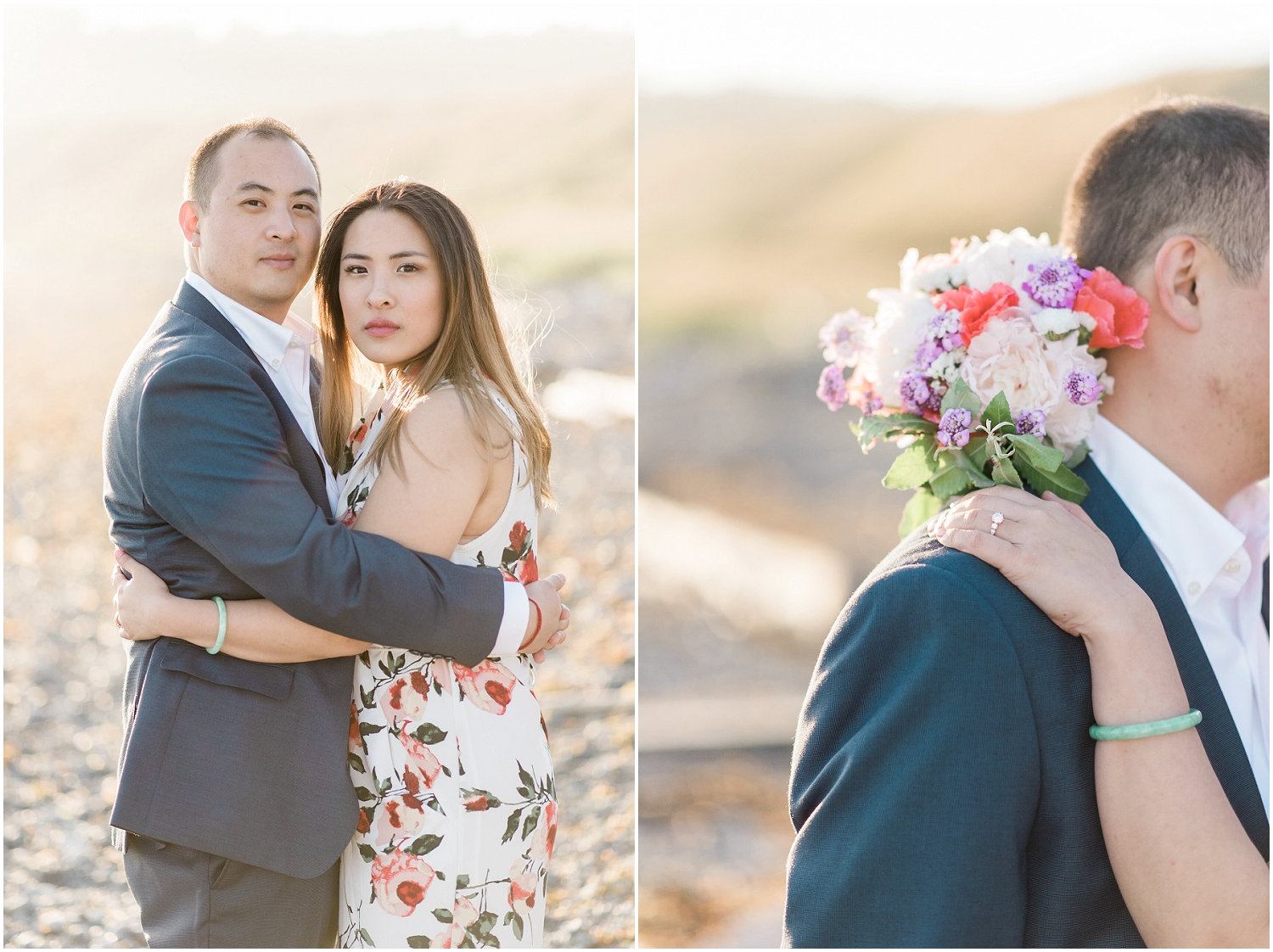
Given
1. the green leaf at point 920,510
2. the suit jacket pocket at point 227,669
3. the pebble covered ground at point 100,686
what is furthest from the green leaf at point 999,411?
the pebble covered ground at point 100,686

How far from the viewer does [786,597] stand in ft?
30.1

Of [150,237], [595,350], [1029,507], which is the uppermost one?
[150,237]

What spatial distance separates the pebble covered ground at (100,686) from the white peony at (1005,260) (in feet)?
11.8

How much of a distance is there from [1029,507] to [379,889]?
149 centimetres

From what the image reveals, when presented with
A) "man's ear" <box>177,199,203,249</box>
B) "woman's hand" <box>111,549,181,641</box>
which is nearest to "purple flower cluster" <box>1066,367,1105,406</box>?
"woman's hand" <box>111,549,181,641</box>

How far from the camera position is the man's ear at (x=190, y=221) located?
8.46 ft

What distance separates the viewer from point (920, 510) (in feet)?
7.91

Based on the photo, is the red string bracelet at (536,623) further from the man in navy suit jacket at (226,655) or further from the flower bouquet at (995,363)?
the flower bouquet at (995,363)

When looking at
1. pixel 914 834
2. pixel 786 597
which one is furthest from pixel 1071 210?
pixel 786 597

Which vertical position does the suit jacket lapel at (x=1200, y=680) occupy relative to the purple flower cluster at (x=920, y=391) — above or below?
below

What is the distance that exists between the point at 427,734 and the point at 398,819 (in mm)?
181

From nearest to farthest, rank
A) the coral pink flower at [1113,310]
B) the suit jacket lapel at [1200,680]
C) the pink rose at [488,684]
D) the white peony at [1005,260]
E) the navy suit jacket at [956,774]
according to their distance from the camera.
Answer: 1. the navy suit jacket at [956,774]
2. the suit jacket lapel at [1200,680]
3. the coral pink flower at [1113,310]
4. the white peony at [1005,260]
5. the pink rose at [488,684]

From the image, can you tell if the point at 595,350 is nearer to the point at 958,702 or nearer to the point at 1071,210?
the point at 1071,210

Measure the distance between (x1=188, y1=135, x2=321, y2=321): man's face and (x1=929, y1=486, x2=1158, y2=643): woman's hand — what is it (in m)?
1.56
